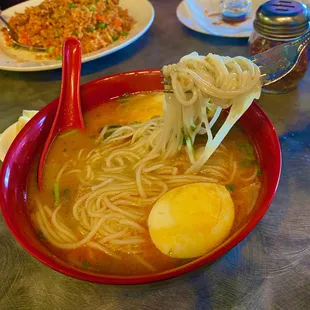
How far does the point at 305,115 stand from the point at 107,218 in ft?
3.99

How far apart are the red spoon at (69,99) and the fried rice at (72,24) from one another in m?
0.64

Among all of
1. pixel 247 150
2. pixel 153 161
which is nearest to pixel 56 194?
pixel 153 161

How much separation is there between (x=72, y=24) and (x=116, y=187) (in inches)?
60.0

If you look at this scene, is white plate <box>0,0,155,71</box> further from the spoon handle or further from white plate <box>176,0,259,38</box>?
the spoon handle

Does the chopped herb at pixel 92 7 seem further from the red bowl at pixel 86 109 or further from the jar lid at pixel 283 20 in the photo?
the jar lid at pixel 283 20

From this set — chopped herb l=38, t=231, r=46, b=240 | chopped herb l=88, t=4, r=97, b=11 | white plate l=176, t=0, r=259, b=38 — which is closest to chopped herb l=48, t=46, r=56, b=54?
chopped herb l=88, t=4, r=97, b=11

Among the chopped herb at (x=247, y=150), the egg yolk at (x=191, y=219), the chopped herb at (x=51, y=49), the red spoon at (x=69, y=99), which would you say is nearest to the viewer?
the egg yolk at (x=191, y=219)

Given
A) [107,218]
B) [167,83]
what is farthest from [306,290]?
[167,83]

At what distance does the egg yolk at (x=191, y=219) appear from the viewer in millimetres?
1238

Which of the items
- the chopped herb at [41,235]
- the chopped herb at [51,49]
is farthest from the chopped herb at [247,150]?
the chopped herb at [51,49]

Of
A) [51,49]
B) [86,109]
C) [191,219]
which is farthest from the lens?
[51,49]

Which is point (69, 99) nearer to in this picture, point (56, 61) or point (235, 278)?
point (56, 61)

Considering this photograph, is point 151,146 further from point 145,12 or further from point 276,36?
point 145,12

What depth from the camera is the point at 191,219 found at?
1273 millimetres
